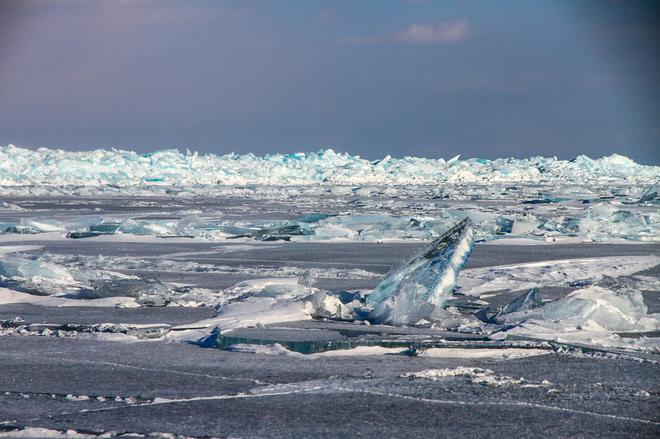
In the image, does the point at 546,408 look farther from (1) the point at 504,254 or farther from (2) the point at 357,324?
(1) the point at 504,254

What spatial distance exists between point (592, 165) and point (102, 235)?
6179 cm

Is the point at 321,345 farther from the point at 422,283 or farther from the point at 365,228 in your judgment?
the point at 365,228

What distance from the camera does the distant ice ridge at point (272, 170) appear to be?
48656 mm

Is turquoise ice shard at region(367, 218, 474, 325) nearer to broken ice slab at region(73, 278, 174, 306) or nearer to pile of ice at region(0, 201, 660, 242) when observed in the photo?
broken ice slab at region(73, 278, 174, 306)

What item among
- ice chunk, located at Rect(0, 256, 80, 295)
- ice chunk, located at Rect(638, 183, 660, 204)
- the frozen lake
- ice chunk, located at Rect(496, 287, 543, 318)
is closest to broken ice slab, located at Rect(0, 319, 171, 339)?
the frozen lake

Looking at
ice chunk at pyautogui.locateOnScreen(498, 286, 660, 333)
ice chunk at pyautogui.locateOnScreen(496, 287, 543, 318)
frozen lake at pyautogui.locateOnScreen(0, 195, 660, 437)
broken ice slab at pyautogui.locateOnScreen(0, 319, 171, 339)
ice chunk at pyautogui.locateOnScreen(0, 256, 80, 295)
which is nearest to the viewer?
frozen lake at pyautogui.locateOnScreen(0, 195, 660, 437)

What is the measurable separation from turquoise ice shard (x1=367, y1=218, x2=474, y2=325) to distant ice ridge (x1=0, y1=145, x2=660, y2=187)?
130 ft

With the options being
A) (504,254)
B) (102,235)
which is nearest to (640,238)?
(504,254)

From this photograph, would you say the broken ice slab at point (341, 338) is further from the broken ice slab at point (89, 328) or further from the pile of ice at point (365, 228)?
the pile of ice at point (365, 228)

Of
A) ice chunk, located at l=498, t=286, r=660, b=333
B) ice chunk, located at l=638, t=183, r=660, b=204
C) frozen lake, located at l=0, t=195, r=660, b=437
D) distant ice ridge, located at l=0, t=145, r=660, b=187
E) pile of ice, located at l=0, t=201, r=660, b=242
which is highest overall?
distant ice ridge, located at l=0, t=145, r=660, b=187

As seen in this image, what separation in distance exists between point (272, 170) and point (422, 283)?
5087 centimetres

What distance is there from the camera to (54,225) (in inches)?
546

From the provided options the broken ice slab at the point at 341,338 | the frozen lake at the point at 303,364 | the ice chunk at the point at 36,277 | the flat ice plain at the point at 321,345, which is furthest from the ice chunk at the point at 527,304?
the ice chunk at the point at 36,277

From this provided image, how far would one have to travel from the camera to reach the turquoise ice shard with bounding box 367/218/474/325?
5.46m
